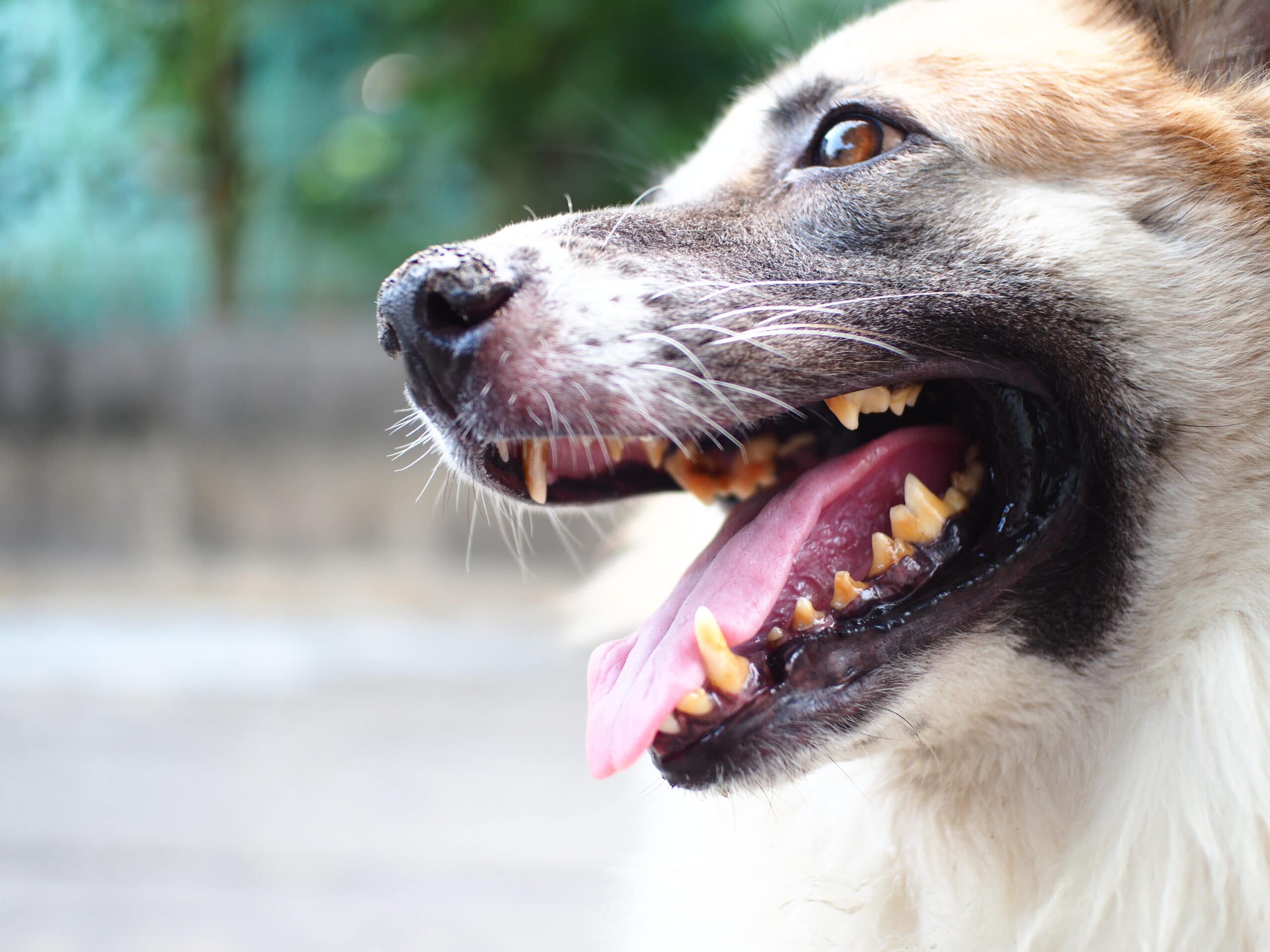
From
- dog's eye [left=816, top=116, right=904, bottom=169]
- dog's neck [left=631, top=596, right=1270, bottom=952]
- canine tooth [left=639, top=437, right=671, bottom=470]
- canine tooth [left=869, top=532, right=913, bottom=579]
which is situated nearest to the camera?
dog's neck [left=631, top=596, right=1270, bottom=952]

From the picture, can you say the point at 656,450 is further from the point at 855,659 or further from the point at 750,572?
the point at 855,659

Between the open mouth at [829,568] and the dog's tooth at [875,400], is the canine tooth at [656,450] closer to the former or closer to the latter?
the open mouth at [829,568]

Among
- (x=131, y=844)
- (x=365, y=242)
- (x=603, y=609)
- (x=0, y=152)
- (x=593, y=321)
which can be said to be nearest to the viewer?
(x=593, y=321)

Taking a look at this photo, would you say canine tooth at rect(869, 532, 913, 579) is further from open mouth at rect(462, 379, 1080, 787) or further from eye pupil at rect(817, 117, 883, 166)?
eye pupil at rect(817, 117, 883, 166)

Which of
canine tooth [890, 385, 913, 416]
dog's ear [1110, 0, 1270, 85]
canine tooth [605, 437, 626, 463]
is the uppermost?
dog's ear [1110, 0, 1270, 85]

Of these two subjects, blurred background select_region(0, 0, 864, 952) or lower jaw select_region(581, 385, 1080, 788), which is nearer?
lower jaw select_region(581, 385, 1080, 788)

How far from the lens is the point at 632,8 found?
5344 mm

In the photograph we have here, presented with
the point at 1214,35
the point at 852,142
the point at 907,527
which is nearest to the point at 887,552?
the point at 907,527

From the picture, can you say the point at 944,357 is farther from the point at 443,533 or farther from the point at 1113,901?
the point at 443,533

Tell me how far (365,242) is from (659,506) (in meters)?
4.43

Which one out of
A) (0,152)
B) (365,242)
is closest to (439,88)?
(365,242)

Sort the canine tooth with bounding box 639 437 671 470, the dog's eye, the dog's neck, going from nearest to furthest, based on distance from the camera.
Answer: the dog's neck, the dog's eye, the canine tooth with bounding box 639 437 671 470

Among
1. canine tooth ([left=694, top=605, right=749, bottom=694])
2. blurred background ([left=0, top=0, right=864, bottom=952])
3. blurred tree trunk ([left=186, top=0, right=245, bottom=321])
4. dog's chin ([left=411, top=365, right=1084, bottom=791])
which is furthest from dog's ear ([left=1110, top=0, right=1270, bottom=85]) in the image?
blurred tree trunk ([left=186, top=0, right=245, bottom=321])

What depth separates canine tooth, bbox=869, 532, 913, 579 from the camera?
1.28m
